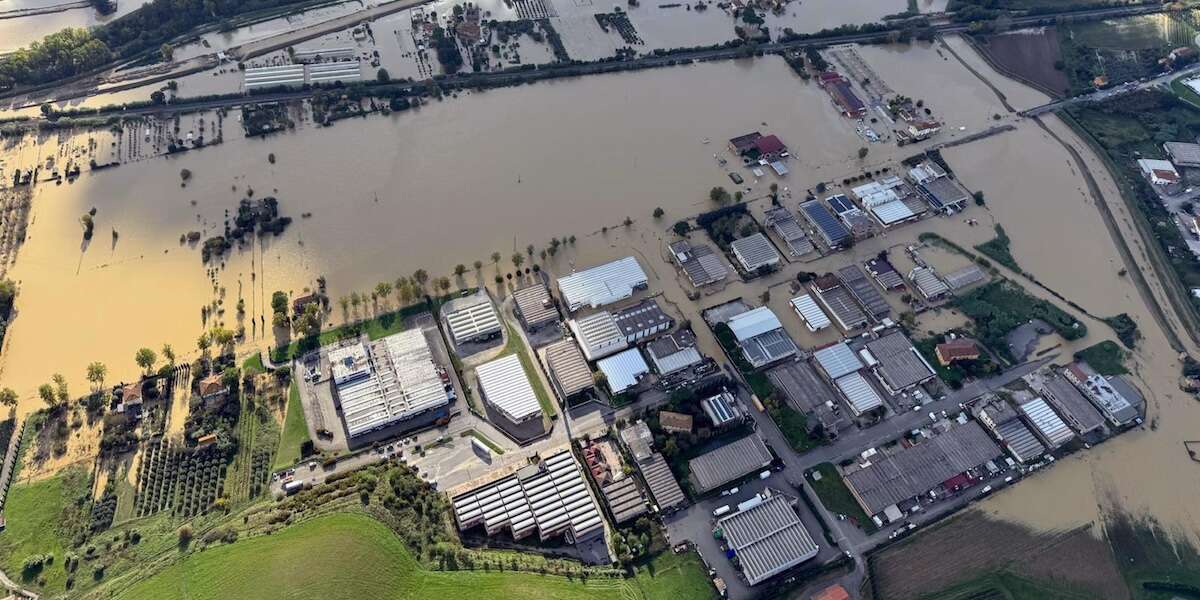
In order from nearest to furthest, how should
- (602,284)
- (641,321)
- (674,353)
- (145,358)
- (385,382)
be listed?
1. (145,358)
2. (385,382)
3. (674,353)
4. (641,321)
5. (602,284)

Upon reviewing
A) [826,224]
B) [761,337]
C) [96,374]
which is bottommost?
[761,337]

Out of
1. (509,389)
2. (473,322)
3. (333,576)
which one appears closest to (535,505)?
(509,389)

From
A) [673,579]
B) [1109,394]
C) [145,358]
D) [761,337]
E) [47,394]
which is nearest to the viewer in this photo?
[673,579]

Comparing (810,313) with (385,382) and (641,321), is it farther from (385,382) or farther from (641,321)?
(385,382)

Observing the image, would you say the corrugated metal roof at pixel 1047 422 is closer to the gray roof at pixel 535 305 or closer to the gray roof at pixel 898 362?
the gray roof at pixel 898 362

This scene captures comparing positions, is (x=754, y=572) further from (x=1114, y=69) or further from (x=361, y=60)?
(x=1114, y=69)

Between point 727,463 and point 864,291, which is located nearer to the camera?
point 727,463

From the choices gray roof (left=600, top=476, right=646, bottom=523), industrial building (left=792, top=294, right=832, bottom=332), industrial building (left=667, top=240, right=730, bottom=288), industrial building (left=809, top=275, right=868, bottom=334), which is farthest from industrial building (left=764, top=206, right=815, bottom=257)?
gray roof (left=600, top=476, right=646, bottom=523)
